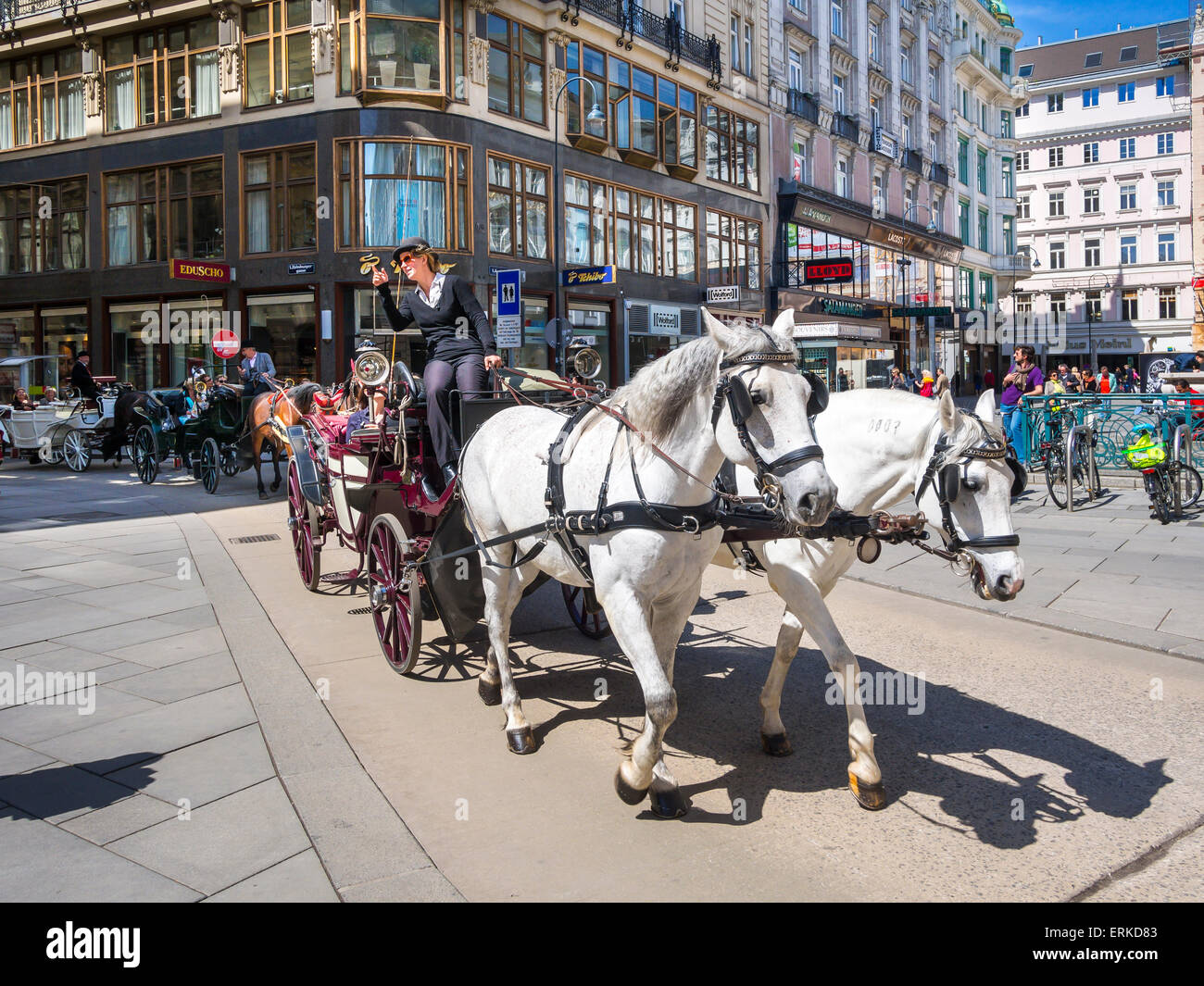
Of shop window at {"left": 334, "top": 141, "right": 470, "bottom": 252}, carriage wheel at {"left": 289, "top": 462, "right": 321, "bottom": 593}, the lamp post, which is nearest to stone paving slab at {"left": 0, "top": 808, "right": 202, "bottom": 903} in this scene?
carriage wheel at {"left": 289, "top": 462, "right": 321, "bottom": 593}

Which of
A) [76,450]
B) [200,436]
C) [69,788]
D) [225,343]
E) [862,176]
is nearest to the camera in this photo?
[69,788]

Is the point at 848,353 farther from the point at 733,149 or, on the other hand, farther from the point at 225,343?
the point at 225,343

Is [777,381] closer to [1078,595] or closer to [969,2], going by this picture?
[1078,595]

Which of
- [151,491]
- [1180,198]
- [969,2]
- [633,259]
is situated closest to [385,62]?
[633,259]

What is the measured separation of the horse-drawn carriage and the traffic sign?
20.1 feet

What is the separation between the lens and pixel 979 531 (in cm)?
392

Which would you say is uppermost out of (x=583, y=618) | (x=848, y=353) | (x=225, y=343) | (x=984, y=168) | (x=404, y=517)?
(x=984, y=168)

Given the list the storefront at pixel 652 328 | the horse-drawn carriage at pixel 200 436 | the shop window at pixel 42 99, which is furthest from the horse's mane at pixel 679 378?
the shop window at pixel 42 99

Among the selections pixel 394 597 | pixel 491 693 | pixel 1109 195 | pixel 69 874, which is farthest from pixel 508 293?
pixel 1109 195

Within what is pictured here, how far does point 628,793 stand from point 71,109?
33.0 m

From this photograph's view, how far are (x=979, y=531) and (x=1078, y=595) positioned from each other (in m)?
4.46

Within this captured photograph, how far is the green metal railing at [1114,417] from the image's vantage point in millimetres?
13398

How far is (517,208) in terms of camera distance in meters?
26.3

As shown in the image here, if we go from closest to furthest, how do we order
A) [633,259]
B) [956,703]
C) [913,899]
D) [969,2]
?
[913,899] → [956,703] → [633,259] → [969,2]
